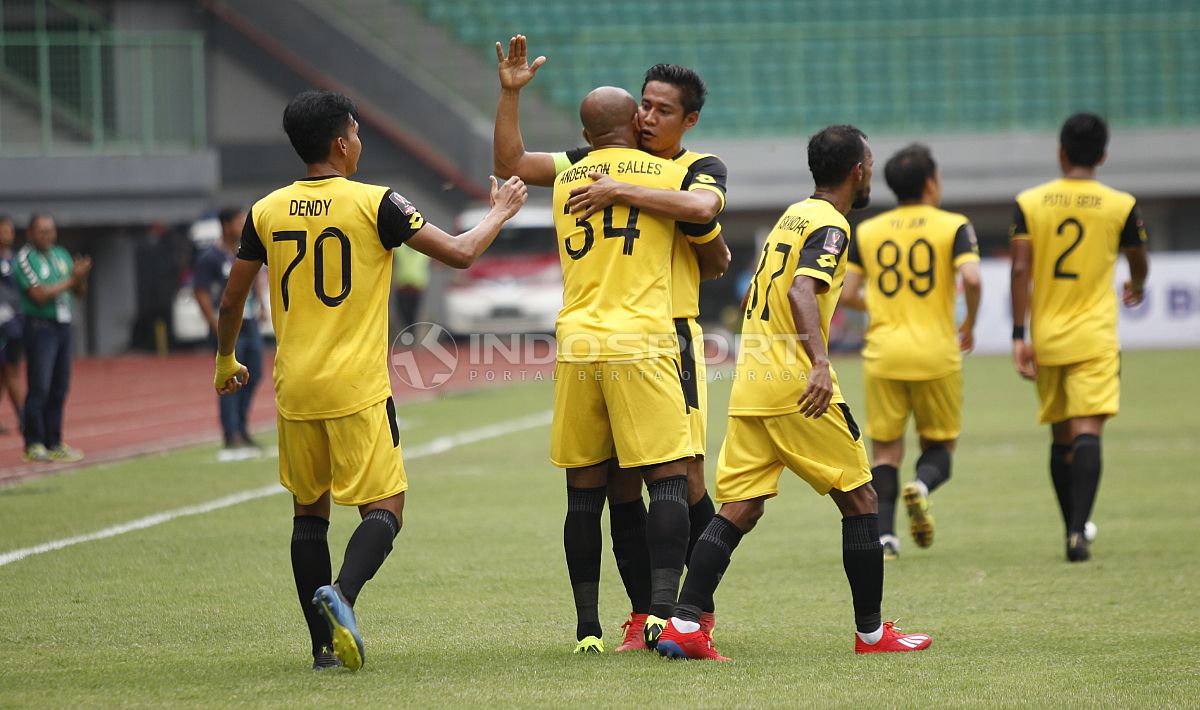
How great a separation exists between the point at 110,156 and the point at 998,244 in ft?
55.9

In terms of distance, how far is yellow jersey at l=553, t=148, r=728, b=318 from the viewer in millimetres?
5527

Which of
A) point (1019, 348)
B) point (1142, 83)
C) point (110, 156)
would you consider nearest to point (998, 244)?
point (1142, 83)

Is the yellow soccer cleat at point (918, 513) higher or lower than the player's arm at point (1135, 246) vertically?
lower

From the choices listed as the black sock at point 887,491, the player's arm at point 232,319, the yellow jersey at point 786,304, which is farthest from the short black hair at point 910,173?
the player's arm at point 232,319

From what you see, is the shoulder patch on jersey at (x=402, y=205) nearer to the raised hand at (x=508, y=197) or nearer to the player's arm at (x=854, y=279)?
the raised hand at (x=508, y=197)

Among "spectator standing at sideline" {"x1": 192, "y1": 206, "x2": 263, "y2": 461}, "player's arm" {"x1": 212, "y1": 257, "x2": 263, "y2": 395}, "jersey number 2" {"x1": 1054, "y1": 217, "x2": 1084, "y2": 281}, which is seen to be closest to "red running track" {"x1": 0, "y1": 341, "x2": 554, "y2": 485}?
"spectator standing at sideline" {"x1": 192, "y1": 206, "x2": 263, "y2": 461}

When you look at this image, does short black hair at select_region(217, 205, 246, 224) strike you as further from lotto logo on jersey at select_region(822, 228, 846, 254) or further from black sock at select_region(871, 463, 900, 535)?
lotto logo on jersey at select_region(822, 228, 846, 254)

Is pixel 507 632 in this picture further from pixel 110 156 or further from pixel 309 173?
pixel 110 156

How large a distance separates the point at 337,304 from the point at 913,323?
3935 millimetres

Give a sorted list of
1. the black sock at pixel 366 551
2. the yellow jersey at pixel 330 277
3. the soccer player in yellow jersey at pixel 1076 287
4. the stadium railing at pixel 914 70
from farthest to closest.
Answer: the stadium railing at pixel 914 70, the soccer player in yellow jersey at pixel 1076 287, the yellow jersey at pixel 330 277, the black sock at pixel 366 551

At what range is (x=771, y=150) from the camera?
28.0 metres

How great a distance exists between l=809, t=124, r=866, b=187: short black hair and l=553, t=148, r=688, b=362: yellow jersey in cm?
54

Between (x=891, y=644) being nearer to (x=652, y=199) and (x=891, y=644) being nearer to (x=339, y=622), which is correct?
(x=652, y=199)

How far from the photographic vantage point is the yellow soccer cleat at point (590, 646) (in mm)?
5508
